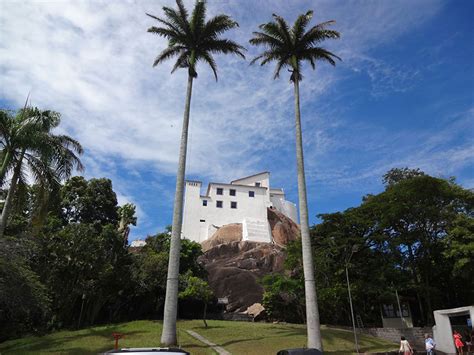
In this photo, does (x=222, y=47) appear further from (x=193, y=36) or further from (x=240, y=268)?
(x=240, y=268)

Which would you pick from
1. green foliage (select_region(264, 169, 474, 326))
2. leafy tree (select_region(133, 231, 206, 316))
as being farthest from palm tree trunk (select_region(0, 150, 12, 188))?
green foliage (select_region(264, 169, 474, 326))

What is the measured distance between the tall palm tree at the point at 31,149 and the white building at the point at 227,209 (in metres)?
48.3

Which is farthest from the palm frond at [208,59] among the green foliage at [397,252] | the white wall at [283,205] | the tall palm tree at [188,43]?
the white wall at [283,205]

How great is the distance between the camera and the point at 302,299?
3431cm

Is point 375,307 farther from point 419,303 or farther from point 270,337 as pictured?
point 270,337

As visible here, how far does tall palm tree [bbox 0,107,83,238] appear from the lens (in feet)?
57.7

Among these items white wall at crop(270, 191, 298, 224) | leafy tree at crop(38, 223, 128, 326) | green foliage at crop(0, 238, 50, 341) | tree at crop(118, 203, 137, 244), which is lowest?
green foliage at crop(0, 238, 50, 341)

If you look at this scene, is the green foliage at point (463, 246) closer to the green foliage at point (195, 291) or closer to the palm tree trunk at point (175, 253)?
the green foliage at point (195, 291)

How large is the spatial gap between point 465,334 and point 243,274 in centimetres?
2975

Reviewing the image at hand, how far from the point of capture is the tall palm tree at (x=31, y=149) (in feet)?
57.7

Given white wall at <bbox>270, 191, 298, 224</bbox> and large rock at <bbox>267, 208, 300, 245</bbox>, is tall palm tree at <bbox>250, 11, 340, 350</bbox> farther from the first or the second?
white wall at <bbox>270, 191, 298, 224</bbox>

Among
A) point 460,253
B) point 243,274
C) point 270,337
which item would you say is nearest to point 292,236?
point 243,274

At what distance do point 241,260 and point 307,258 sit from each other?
128 feet

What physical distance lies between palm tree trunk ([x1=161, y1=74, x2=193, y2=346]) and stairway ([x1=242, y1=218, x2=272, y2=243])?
45398 millimetres
